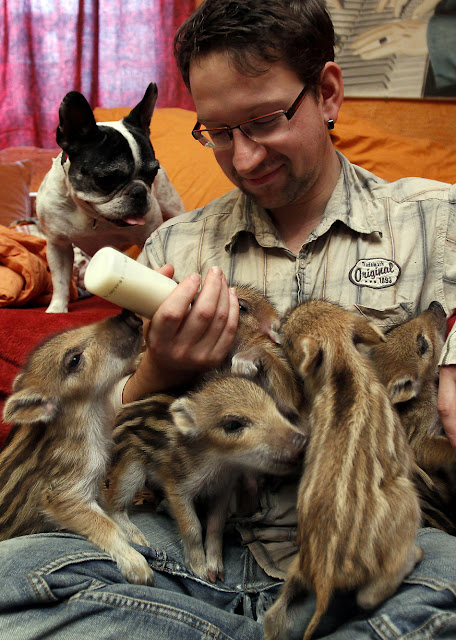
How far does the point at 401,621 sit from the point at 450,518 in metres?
0.52

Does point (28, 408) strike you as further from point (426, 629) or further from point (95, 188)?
point (95, 188)

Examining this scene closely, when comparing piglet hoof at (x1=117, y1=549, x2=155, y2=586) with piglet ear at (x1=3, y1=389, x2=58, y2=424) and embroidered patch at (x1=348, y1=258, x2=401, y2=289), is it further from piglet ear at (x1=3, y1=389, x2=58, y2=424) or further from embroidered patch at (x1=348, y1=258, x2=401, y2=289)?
embroidered patch at (x1=348, y1=258, x2=401, y2=289)

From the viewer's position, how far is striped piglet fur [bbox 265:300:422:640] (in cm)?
99

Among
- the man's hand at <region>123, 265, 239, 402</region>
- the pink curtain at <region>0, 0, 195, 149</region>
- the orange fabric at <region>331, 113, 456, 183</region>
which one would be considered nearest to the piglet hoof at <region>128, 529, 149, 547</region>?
the man's hand at <region>123, 265, 239, 402</region>

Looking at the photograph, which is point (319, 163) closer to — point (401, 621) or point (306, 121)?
point (306, 121)

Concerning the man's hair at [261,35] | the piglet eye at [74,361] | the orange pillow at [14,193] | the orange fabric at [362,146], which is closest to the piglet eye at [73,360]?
the piglet eye at [74,361]

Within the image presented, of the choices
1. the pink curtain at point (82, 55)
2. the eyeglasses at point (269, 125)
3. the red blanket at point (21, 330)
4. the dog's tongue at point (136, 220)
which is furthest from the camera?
the pink curtain at point (82, 55)

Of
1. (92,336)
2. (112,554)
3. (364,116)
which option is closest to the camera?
(112,554)

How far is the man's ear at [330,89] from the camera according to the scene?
171cm

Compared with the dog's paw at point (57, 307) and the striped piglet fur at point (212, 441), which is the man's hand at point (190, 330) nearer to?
the striped piglet fur at point (212, 441)

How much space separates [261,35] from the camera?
59.7 inches

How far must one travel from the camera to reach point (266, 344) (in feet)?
5.20

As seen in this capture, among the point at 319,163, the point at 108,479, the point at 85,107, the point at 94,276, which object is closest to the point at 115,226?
the point at 85,107

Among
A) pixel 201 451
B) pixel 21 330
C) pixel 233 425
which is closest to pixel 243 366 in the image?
pixel 233 425
